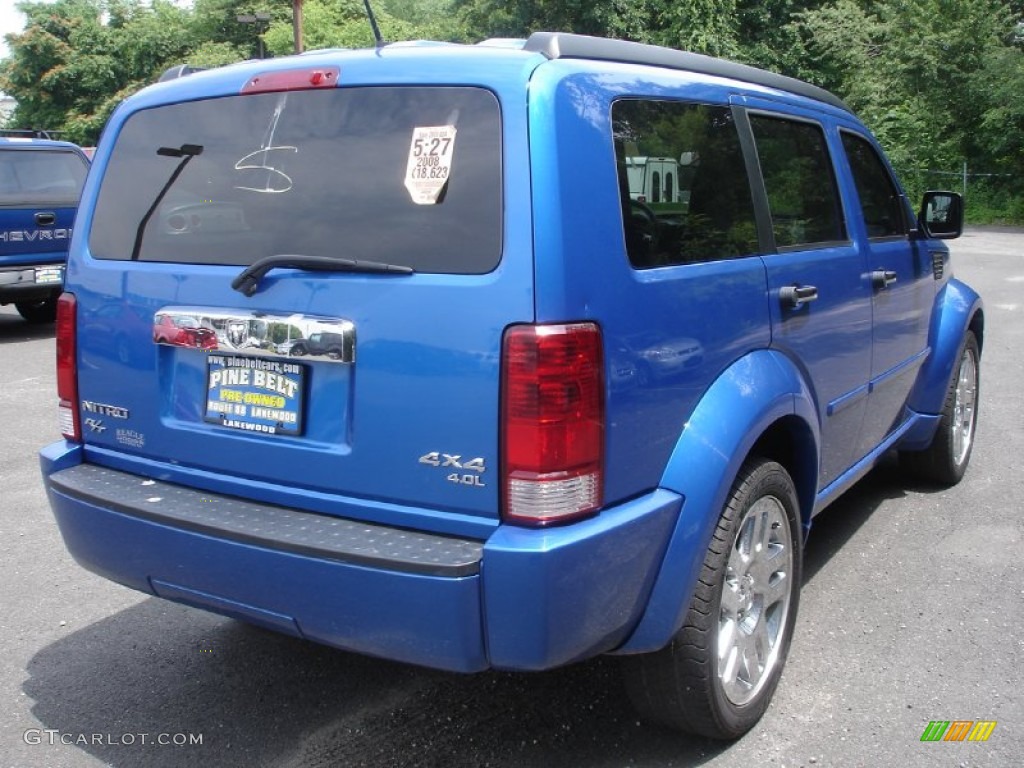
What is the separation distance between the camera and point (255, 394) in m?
2.61

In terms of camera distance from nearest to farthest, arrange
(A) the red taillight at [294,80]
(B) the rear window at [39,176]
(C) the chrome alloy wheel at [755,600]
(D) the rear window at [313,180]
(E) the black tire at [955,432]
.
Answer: (D) the rear window at [313,180] < (A) the red taillight at [294,80] < (C) the chrome alloy wheel at [755,600] < (E) the black tire at [955,432] < (B) the rear window at [39,176]

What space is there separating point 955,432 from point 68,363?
4.29 m

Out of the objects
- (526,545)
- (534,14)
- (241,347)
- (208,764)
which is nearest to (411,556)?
(526,545)

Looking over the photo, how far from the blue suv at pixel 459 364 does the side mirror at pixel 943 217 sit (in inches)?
69.6

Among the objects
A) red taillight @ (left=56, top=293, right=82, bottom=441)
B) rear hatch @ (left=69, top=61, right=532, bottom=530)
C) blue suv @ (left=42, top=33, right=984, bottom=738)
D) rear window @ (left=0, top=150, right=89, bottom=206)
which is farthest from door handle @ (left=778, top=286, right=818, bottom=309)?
rear window @ (left=0, top=150, right=89, bottom=206)

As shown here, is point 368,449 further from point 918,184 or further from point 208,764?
point 918,184

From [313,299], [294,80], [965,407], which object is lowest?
[965,407]

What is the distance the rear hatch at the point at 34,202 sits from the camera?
1041cm

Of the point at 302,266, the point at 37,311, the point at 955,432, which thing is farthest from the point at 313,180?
the point at 37,311

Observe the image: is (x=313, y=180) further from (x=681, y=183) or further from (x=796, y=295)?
(x=796, y=295)

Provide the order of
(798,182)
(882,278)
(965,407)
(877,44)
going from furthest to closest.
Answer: (877,44)
(965,407)
(882,278)
(798,182)

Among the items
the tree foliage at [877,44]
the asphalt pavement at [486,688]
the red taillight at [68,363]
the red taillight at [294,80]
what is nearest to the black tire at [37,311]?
the asphalt pavement at [486,688]

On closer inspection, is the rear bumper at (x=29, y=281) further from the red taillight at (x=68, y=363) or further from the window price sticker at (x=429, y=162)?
the window price sticker at (x=429, y=162)

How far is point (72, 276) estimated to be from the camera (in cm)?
304
